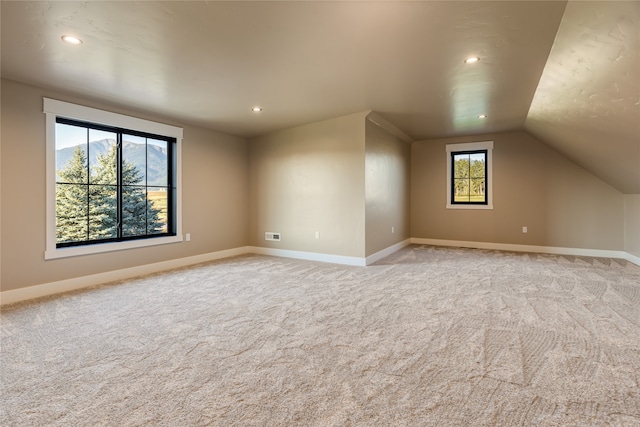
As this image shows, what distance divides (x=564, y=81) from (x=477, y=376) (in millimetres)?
3084

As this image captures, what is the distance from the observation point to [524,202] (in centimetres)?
632

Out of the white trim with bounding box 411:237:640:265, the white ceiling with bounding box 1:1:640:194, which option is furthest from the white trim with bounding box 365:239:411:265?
the white ceiling with bounding box 1:1:640:194

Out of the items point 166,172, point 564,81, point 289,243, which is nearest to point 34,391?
point 166,172

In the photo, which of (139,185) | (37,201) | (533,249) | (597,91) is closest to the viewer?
(597,91)

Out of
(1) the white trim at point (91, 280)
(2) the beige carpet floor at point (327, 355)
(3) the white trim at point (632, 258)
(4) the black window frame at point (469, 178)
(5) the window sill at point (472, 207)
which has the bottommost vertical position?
(2) the beige carpet floor at point (327, 355)

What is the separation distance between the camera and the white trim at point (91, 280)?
3.36 m

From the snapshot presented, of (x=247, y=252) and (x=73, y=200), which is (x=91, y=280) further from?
(x=247, y=252)

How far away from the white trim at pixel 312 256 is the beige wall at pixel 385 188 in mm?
238

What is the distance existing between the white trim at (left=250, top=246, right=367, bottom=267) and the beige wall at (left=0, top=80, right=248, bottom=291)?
108 centimetres

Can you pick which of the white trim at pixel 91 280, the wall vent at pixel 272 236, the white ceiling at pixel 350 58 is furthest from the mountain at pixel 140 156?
the wall vent at pixel 272 236

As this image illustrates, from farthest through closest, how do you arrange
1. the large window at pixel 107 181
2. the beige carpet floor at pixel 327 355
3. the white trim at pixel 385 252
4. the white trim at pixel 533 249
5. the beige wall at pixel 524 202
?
the beige wall at pixel 524 202
the white trim at pixel 533 249
the white trim at pixel 385 252
the large window at pixel 107 181
the beige carpet floor at pixel 327 355

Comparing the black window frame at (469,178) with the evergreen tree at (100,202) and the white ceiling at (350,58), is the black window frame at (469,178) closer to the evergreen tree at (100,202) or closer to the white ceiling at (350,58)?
the white ceiling at (350,58)

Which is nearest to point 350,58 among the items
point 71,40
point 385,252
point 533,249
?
point 71,40

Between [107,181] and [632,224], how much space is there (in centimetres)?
817
